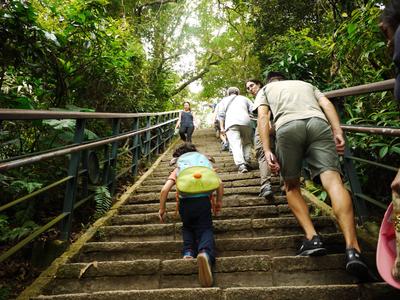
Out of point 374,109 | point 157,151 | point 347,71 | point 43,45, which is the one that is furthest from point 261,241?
point 157,151

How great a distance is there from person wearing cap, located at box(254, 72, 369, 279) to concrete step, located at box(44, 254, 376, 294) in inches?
5.0

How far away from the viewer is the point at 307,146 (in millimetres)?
2682

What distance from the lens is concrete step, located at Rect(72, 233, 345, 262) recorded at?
2895 millimetres

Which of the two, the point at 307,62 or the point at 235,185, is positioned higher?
the point at 307,62

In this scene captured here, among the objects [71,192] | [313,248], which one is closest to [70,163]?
[71,192]

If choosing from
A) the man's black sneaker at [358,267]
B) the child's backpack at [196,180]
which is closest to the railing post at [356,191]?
the man's black sneaker at [358,267]

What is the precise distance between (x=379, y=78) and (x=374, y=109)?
419 millimetres

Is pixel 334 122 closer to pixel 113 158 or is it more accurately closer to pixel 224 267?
pixel 224 267

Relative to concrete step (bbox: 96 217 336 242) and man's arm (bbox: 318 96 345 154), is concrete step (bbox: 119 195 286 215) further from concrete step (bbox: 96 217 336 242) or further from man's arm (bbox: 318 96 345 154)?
man's arm (bbox: 318 96 345 154)

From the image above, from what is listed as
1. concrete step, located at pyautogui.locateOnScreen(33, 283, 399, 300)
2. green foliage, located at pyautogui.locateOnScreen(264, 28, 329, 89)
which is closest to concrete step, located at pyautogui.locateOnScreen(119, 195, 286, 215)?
concrete step, located at pyautogui.locateOnScreen(33, 283, 399, 300)

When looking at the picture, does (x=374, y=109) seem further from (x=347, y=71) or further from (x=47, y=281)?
(x=47, y=281)

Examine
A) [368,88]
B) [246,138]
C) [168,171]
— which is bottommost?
[168,171]

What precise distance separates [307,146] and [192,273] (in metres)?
1.31

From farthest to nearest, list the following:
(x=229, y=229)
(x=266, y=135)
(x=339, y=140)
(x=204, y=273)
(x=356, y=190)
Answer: (x=229, y=229) < (x=356, y=190) < (x=266, y=135) < (x=339, y=140) < (x=204, y=273)
